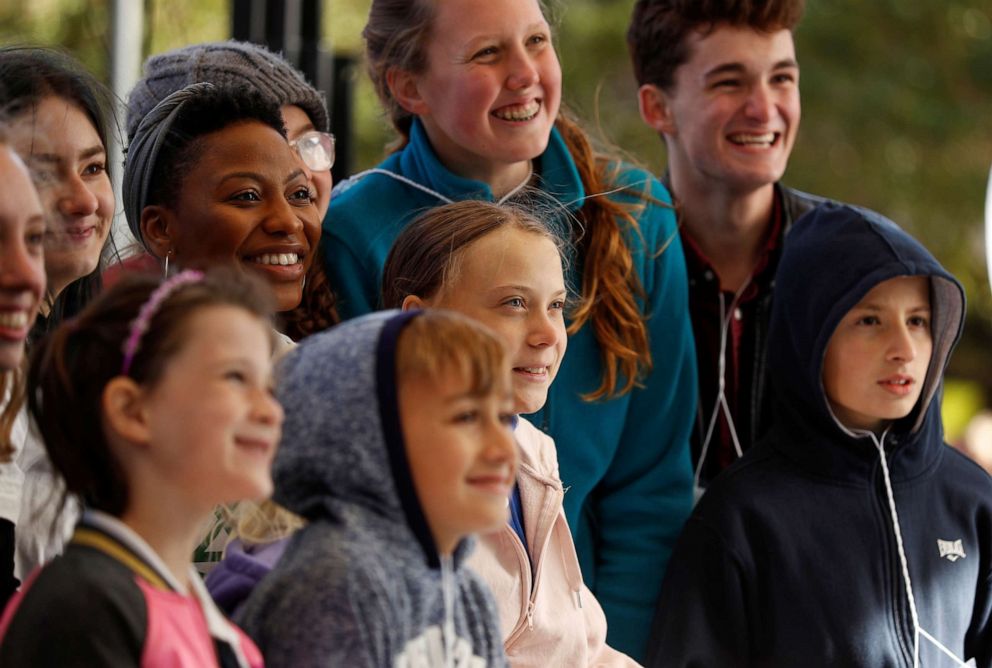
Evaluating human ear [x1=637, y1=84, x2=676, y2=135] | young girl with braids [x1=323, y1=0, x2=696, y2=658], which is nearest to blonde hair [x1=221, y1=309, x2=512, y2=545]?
young girl with braids [x1=323, y1=0, x2=696, y2=658]

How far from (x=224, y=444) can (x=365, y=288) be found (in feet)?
3.26

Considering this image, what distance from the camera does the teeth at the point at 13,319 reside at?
1.41 metres

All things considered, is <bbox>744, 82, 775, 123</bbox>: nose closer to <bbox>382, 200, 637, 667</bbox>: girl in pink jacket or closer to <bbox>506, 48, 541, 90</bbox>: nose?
<bbox>506, 48, 541, 90</bbox>: nose

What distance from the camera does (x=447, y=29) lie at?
233 centimetres

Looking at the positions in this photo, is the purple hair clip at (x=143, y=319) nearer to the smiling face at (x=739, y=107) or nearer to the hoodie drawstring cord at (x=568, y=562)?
the hoodie drawstring cord at (x=568, y=562)

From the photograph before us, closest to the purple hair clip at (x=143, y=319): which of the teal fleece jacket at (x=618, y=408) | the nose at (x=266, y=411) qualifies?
the nose at (x=266, y=411)

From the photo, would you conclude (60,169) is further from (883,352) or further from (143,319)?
(883,352)

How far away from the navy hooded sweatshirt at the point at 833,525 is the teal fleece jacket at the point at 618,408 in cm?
7

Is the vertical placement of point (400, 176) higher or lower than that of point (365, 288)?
higher

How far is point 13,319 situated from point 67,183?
1.24ft

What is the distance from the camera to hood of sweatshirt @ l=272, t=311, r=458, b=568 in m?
1.35

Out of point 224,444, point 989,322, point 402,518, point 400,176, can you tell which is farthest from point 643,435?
point 989,322

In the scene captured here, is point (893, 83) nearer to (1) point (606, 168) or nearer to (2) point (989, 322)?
(2) point (989, 322)

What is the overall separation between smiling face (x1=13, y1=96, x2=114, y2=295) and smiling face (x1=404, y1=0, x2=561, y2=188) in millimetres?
669
